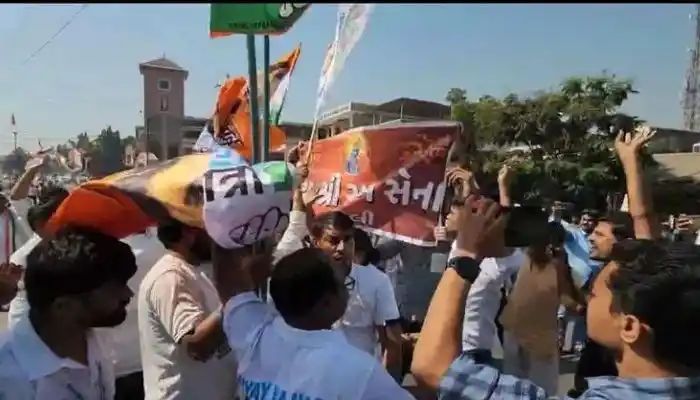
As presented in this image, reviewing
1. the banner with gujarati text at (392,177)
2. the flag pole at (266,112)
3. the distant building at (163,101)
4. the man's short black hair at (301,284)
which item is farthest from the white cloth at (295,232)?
the distant building at (163,101)

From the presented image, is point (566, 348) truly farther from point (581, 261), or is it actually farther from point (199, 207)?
point (199, 207)

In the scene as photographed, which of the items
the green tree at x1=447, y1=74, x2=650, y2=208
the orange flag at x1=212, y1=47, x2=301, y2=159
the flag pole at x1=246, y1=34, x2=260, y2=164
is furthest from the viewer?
the green tree at x1=447, y1=74, x2=650, y2=208

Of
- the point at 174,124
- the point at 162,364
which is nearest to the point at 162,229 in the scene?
the point at 162,364

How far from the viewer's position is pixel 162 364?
2.18m

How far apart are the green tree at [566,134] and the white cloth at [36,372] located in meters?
18.1

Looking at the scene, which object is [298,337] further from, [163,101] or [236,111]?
[163,101]

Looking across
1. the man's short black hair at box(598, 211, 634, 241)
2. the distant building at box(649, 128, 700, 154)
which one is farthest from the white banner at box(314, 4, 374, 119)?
the distant building at box(649, 128, 700, 154)

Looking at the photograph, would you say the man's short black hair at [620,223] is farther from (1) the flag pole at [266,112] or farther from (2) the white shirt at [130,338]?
(2) the white shirt at [130,338]

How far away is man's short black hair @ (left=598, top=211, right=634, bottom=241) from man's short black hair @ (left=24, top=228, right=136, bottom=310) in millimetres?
2319

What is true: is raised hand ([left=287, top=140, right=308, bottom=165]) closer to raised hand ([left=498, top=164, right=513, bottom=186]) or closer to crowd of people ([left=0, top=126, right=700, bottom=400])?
raised hand ([left=498, top=164, right=513, bottom=186])

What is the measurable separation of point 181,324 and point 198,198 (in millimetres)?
556

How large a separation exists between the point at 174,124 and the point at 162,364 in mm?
5974

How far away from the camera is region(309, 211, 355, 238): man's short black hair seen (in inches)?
119

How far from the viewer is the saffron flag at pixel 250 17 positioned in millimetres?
2328
